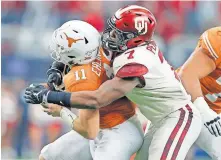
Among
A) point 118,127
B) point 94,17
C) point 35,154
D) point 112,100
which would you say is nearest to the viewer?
point 112,100

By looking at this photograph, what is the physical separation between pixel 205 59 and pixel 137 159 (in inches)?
26.2

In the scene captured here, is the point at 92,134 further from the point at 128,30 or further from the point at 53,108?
the point at 128,30

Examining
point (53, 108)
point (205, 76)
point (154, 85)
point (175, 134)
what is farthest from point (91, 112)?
point (205, 76)

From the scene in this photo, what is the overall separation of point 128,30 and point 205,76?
663mm

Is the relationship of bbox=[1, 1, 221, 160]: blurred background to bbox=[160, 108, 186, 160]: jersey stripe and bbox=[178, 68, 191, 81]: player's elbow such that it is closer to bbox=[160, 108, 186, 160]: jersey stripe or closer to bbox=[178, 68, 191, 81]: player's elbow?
bbox=[178, 68, 191, 81]: player's elbow

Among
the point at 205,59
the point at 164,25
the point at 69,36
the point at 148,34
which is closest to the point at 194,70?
the point at 205,59

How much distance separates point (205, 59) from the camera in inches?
168

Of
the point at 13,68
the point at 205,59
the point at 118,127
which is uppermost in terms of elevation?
the point at 205,59

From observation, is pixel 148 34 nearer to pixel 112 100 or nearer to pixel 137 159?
pixel 112 100

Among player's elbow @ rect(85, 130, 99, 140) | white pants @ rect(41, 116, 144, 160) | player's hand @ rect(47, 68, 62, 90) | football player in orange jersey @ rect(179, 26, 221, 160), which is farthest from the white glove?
player's hand @ rect(47, 68, 62, 90)

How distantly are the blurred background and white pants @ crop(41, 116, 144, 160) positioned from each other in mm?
3062

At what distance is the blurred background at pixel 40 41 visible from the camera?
7418 mm

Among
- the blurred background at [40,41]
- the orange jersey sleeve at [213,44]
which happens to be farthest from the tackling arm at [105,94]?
the blurred background at [40,41]

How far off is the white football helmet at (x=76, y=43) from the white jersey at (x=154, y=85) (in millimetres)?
160
